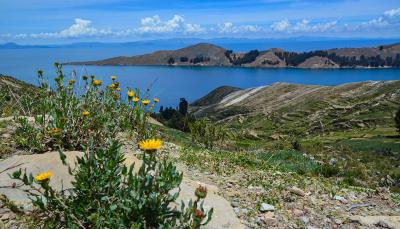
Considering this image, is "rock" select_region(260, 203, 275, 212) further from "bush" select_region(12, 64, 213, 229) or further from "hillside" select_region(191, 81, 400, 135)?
"hillside" select_region(191, 81, 400, 135)

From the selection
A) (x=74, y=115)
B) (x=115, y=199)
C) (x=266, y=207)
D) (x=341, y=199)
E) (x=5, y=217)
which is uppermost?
(x=74, y=115)

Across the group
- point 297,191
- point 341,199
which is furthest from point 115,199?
point 341,199

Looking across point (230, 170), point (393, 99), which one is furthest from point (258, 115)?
point (230, 170)

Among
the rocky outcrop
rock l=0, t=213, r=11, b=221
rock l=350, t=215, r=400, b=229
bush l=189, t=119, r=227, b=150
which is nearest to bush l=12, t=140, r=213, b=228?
rock l=0, t=213, r=11, b=221

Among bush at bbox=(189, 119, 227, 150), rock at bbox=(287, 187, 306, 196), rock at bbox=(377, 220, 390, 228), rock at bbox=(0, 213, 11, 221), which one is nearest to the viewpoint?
rock at bbox=(0, 213, 11, 221)

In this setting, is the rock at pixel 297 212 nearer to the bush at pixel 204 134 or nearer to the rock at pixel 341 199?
the rock at pixel 341 199

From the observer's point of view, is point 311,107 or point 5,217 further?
point 311,107

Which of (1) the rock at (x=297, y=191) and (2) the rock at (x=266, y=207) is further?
(1) the rock at (x=297, y=191)

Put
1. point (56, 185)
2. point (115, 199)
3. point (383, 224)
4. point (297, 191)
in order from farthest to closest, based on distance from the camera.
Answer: point (297, 191) < point (383, 224) < point (56, 185) < point (115, 199)

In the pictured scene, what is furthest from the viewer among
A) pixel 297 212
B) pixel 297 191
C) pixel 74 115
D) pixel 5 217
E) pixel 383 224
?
pixel 297 191

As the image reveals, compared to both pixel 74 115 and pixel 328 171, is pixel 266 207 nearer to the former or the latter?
pixel 74 115

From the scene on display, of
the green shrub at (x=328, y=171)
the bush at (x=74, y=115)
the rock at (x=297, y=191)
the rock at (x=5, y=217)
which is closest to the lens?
the rock at (x=5, y=217)

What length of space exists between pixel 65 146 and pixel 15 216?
255 centimetres

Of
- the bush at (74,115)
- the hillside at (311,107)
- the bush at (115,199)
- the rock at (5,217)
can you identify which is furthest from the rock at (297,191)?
the hillside at (311,107)
